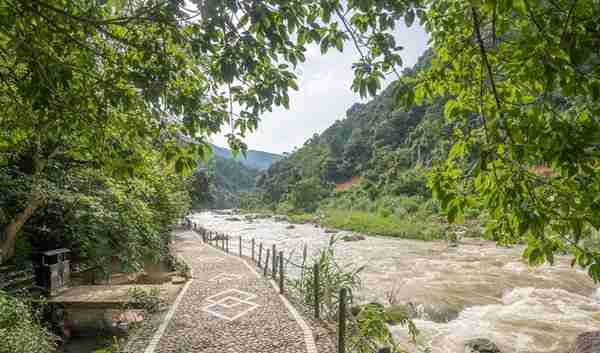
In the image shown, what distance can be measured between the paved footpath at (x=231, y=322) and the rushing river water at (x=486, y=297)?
106 inches

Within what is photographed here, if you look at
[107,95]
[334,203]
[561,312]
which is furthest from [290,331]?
[334,203]

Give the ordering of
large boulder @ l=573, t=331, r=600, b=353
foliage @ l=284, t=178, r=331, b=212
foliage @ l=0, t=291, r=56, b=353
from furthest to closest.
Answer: foliage @ l=284, t=178, r=331, b=212, large boulder @ l=573, t=331, r=600, b=353, foliage @ l=0, t=291, r=56, b=353

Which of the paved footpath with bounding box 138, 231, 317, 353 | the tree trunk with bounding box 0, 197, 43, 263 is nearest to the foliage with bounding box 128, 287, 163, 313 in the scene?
the paved footpath with bounding box 138, 231, 317, 353

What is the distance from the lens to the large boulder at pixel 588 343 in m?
5.14

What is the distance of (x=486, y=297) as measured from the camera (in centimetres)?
936

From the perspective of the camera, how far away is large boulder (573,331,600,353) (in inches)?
202

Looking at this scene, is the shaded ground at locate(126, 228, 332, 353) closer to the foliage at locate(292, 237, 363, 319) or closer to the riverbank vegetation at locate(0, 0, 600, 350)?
the foliage at locate(292, 237, 363, 319)

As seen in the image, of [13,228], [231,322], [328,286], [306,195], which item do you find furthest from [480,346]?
[306,195]

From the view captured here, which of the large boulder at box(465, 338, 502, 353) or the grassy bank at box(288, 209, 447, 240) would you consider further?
the grassy bank at box(288, 209, 447, 240)

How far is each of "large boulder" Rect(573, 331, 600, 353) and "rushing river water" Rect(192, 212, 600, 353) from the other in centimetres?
68

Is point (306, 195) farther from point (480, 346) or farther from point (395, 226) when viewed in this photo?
point (480, 346)

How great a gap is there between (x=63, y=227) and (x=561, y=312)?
12365 mm

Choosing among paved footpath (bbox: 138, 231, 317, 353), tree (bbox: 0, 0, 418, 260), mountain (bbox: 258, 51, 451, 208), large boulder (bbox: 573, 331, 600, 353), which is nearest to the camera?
tree (bbox: 0, 0, 418, 260)

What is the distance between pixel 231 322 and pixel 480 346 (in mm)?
4590
